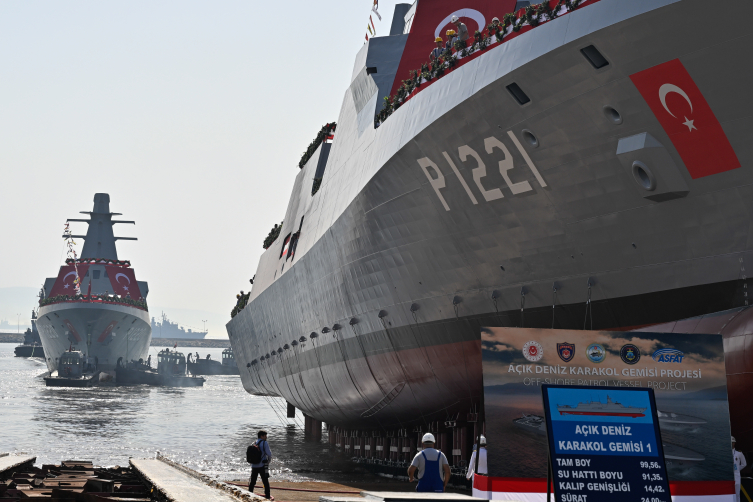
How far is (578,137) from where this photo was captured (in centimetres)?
1209

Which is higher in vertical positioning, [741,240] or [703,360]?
[741,240]

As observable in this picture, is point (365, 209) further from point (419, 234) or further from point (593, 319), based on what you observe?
point (593, 319)

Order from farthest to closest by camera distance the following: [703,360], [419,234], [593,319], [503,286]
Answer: [419,234] < [503,286] < [593,319] < [703,360]

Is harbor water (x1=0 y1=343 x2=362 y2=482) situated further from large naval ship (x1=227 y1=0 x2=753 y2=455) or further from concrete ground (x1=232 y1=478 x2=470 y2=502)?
large naval ship (x1=227 y1=0 x2=753 y2=455)

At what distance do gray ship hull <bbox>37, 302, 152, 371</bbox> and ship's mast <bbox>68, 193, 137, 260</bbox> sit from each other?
1086 centimetres

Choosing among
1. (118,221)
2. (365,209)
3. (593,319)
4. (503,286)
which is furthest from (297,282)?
(118,221)

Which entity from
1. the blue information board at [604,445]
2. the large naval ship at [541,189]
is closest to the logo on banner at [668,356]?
the blue information board at [604,445]

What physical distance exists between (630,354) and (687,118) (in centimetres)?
413

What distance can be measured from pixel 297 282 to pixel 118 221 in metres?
Answer: 74.2

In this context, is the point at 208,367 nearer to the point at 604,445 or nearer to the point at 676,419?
the point at 676,419

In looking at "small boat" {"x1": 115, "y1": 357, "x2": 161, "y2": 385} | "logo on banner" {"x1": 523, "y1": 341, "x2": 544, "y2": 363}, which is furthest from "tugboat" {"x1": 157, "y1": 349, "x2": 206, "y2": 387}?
"logo on banner" {"x1": 523, "y1": 341, "x2": 544, "y2": 363}

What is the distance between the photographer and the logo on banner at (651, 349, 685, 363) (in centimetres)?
881

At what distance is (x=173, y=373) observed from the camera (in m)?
89.6

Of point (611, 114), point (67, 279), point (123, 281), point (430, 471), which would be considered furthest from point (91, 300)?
point (430, 471)
